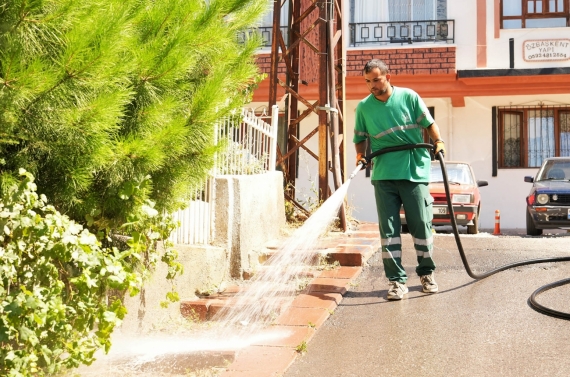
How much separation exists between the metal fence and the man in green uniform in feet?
4.06

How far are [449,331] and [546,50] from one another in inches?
651

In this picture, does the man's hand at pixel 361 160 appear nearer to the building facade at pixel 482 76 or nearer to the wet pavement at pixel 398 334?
the wet pavement at pixel 398 334

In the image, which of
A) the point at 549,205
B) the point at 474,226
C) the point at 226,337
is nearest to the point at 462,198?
the point at 474,226

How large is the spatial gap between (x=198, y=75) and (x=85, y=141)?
1408mm

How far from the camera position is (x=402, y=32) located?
70.5 ft

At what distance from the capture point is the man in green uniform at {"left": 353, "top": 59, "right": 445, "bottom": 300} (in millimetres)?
7041

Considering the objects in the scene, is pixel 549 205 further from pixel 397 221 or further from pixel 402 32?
pixel 397 221

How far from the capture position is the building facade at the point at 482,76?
818 inches

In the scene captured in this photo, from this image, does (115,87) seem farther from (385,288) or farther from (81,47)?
(385,288)

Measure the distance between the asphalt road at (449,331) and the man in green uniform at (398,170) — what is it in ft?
1.16

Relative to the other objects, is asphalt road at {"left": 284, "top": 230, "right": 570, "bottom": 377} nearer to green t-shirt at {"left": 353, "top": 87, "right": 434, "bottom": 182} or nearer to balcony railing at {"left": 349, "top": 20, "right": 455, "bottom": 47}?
green t-shirt at {"left": 353, "top": 87, "right": 434, "bottom": 182}

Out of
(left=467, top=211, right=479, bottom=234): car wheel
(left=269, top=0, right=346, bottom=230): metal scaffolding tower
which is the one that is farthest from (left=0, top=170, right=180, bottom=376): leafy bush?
(left=467, top=211, right=479, bottom=234): car wheel

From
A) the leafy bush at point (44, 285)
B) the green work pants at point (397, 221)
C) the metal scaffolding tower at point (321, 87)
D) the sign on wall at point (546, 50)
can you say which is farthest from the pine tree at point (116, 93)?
the sign on wall at point (546, 50)

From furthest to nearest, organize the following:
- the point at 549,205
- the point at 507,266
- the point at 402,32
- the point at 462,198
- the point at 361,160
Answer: the point at 402,32
the point at 462,198
the point at 549,205
the point at 507,266
the point at 361,160
